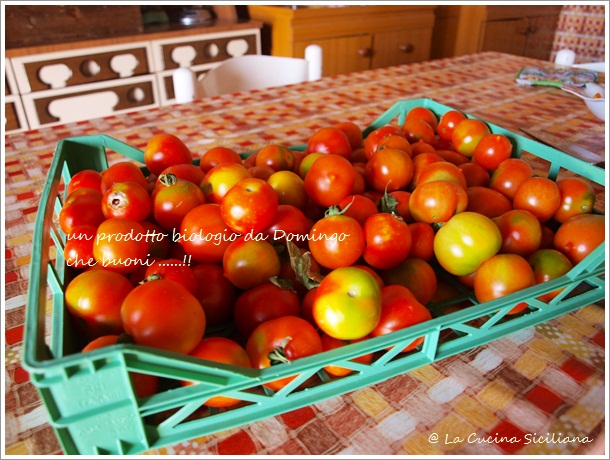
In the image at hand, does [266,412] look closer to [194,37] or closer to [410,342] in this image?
[410,342]

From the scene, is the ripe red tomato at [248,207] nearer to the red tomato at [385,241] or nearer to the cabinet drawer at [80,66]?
the red tomato at [385,241]

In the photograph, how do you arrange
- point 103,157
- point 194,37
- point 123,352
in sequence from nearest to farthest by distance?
point 123,352, point 103,157, point 194,37

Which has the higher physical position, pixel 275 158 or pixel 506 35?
pixel 275 158

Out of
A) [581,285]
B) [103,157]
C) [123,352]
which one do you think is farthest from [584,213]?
[103,157]

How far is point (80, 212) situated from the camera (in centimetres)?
59

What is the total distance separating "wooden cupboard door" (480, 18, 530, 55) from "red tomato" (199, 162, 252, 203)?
9.62 ft

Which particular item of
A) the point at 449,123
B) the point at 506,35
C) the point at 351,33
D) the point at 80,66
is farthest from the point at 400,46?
the point at 449,123

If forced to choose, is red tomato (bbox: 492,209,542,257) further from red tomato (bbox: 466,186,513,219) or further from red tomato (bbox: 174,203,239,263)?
red tomato (bbox: 174,203,239,263)

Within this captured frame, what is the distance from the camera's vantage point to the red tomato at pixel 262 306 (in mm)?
496

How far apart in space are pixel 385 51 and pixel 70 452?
286 cm

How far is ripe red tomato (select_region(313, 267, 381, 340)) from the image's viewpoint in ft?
1.47

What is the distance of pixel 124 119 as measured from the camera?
1.21 meters

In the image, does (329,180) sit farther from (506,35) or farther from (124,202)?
(506,35)

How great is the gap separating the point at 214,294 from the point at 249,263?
0.17 ft
